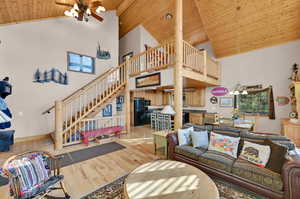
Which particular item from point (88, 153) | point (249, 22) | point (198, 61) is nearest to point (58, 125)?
point (88, 153)

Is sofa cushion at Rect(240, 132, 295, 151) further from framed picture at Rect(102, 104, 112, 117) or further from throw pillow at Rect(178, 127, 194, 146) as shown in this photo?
framed picture at Rect(102, 104, 112, 117)

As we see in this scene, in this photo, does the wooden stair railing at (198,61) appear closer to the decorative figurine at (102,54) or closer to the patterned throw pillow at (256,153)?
the patterned throw pillow at (256,153)

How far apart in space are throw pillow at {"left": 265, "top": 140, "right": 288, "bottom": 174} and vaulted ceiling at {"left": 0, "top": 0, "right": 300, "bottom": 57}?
4535 millimetres

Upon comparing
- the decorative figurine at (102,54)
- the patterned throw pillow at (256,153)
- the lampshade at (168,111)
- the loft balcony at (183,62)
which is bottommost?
the patterned throw pillow at (256,153)

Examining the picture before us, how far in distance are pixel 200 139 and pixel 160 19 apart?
605cm

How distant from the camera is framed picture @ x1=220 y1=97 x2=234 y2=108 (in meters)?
5.88

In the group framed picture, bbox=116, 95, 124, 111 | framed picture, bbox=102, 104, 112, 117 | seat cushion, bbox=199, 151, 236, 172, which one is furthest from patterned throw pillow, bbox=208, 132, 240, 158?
framed picture, bbox=116, 95, 124, 111

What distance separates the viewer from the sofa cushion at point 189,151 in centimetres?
258

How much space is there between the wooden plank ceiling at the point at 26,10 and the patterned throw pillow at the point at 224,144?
18.6ft

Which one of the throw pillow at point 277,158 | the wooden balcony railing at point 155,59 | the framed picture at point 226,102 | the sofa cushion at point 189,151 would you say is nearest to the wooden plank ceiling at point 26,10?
the wooden balcony railing at point 155,59

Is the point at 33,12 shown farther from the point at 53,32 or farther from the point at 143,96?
the point at 143,96

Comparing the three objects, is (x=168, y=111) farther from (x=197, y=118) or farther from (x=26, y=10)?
(x=26, y=10)

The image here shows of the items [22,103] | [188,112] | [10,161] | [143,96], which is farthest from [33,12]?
[188,112]

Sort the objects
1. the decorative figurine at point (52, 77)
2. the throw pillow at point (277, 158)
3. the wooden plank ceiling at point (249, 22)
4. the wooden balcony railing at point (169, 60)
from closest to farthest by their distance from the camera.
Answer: the throw pillow at point (277, 158) → the wooden plank ceiling at point (249, 22) → the wooden balcony railing at point (169, 60) → the decorative figurine at point (52, 77)
